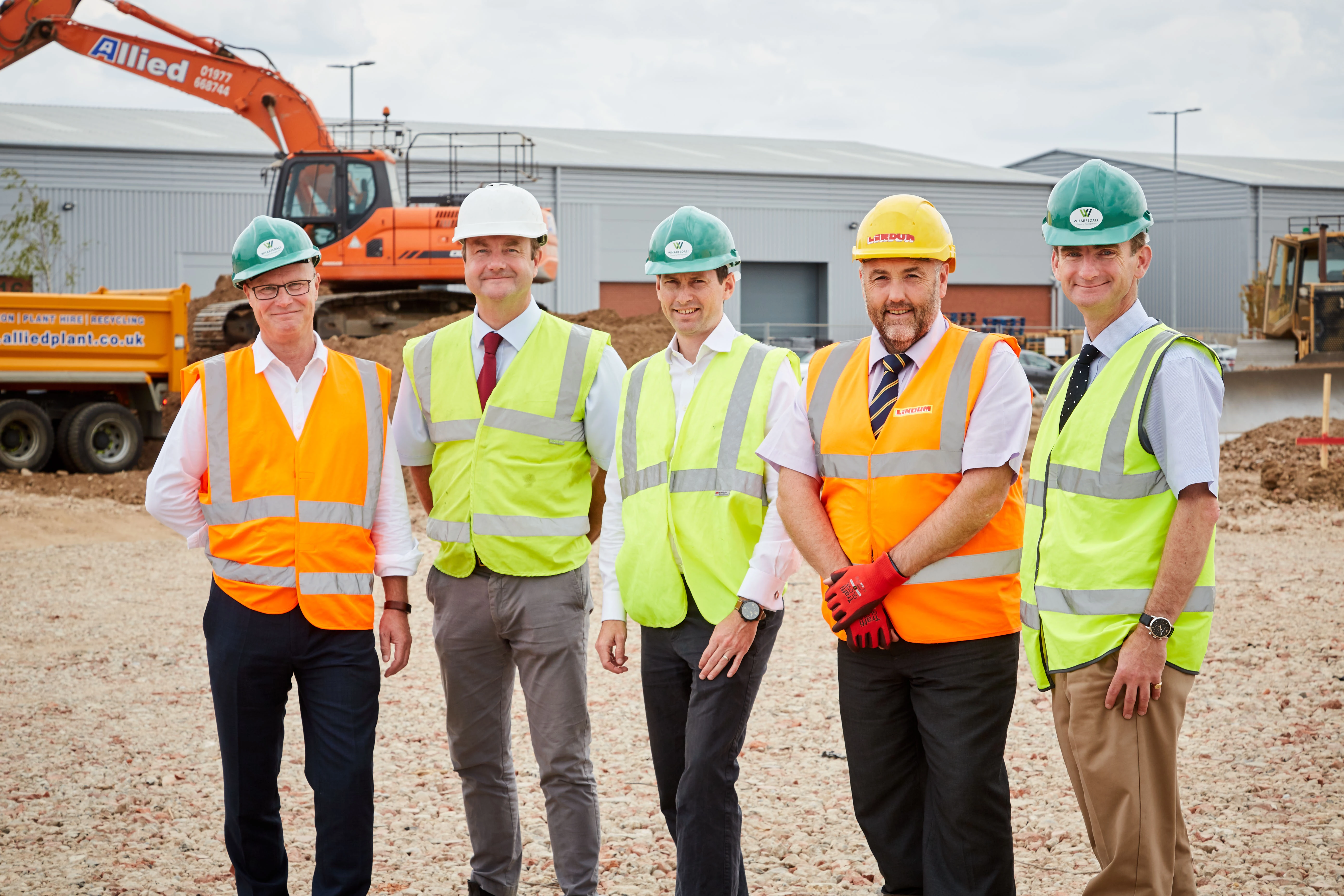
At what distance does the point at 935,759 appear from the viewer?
3148 mm

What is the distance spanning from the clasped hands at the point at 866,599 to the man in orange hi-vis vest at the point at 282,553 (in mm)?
1228

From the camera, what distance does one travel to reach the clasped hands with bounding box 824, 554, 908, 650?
3113mm

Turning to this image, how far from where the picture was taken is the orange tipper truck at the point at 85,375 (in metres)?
14.9

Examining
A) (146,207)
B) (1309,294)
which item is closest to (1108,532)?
(1309,294)

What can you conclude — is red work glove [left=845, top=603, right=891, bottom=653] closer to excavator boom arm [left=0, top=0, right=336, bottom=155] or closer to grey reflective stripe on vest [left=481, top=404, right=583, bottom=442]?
grey reflective stripe on vest [left=481, top=404, right=583, bottom=442]

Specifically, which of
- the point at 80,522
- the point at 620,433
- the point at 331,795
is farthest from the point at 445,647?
the point at 80,522

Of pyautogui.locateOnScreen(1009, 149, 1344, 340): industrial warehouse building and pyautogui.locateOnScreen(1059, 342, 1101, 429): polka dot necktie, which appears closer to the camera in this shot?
pyautogui.locateOnScreen(1059, 342, 1101, 429): polka dot necktie

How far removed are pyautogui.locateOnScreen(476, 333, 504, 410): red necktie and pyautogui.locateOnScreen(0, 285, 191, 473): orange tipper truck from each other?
13.0 m

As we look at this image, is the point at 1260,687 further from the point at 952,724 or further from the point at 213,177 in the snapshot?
the point at 213,177

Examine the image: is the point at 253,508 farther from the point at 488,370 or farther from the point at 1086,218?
the point at 1086,218

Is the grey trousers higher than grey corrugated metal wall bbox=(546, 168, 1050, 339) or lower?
lower

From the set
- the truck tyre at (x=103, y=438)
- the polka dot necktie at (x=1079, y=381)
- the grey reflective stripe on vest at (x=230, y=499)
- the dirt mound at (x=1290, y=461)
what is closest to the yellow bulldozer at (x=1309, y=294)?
the dirt mound at (x=1290, y=461)

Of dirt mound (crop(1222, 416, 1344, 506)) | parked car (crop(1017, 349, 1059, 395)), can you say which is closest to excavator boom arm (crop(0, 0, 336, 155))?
dirt mound (crop(1222, 416, 1344, 506))

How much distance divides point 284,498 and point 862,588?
63.5 inches
